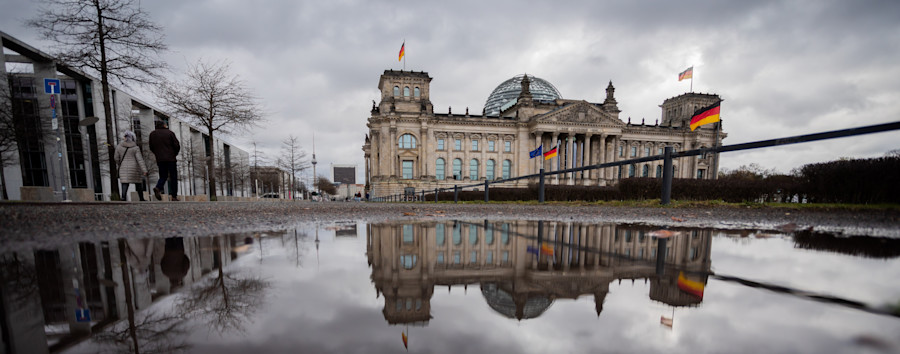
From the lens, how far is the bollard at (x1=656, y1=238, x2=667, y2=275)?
1321 millimetres

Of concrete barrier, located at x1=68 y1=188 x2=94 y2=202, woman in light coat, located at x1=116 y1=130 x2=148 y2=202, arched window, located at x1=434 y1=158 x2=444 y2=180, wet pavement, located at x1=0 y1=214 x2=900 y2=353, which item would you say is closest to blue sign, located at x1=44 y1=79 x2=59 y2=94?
concrete barrier, located at x1=68 y1=188 x2=94 y2=202

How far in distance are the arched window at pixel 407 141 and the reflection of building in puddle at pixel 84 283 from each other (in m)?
40.7

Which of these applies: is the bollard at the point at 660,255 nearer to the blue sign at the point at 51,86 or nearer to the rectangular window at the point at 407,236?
the rectangular window at the point at 407,236

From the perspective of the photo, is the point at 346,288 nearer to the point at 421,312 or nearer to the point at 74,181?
the point at 421,312

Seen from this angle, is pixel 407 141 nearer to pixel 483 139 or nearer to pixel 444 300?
pixel 483 139

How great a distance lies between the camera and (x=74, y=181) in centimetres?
2855

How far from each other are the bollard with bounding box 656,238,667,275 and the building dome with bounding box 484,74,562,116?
51.4m

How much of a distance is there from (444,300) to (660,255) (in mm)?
1278

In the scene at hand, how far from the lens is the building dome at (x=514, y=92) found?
172 ft

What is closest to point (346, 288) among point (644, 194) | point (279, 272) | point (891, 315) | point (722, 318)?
point (279, 272)

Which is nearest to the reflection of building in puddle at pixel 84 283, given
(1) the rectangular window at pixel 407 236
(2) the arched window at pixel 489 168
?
(1) the rectangular window at pixel 407 236

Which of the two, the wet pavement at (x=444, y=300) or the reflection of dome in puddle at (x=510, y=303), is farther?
the reflection of dome in puddle at (x=510, y=303)

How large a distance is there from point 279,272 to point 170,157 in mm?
8978

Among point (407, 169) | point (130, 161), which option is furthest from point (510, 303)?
point (407, 169)
